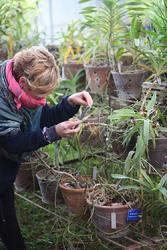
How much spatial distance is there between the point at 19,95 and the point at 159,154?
27.7 inches

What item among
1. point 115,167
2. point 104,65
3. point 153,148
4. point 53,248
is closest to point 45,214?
point 53,248

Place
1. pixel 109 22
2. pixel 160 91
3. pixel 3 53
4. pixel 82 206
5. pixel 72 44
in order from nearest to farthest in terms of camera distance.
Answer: pixel 160 91 < pixel 82 206 < pixel 109 22 < pixel 3 53 < pixel 72 44

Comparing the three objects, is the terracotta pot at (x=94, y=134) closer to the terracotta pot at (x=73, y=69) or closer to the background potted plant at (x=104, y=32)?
the background potted plant at (x=104, y=32)

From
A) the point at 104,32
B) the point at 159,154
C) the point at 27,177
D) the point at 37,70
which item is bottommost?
the point at 27,177

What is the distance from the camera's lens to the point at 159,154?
202cm

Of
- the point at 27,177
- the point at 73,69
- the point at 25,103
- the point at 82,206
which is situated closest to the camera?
the point at 25,103

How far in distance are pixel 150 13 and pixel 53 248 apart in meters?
1.46

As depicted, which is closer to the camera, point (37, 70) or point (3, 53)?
point (37, 70)

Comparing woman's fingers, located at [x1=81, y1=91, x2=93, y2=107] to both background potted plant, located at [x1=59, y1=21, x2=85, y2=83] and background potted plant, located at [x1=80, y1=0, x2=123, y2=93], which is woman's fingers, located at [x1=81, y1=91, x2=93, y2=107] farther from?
background potted plant, located at [x1=59, y1=21, x2=85, y2=83]

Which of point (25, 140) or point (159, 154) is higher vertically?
point (25, 140)

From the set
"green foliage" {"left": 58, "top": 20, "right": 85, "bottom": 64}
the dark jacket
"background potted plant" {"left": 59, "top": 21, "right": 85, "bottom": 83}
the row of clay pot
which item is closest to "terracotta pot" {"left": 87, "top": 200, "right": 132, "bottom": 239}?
the row of clay pot

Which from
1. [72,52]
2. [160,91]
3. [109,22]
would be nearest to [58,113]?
[160,91]

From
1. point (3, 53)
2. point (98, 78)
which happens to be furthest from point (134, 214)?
point (3, 53)

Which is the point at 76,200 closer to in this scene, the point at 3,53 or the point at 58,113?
the point at 58,113
